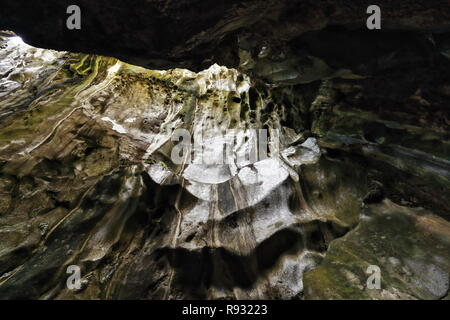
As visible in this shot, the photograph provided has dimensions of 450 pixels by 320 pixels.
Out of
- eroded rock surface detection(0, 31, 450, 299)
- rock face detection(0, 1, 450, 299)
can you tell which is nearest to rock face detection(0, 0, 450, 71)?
rock face detection(0, 1, 450, 299)

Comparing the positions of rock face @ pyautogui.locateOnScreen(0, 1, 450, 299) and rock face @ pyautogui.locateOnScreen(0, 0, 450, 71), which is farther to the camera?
rock face @ pyautogui.locateOnScreen(0, 1, 450, 299)

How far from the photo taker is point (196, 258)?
22.3ft

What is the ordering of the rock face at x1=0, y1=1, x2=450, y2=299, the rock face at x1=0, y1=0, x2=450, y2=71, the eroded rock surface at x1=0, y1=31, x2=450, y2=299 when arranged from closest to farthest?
1. the rock face at x1=0, y1=0, x2=450, y2=71
2. the rock face at x1=0, y1=1, x2=450, y2=299
3. the eroded rock surface at x1=0, y1=31, x2=450, y2=299

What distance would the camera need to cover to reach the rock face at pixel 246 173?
5809 mm

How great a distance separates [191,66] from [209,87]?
3432mm

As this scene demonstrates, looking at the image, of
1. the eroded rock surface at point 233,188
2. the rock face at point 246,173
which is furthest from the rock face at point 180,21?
the eroded rock surface at point 233,188

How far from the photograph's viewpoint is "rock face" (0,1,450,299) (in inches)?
229

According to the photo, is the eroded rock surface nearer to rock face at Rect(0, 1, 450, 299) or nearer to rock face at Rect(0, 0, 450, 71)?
rock face at Rect(0, 1, 450, 299)

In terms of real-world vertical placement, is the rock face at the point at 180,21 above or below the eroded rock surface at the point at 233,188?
above

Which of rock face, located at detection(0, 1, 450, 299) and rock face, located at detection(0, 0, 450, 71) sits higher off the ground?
rock face, located at detection(0, 0, 450, 71)

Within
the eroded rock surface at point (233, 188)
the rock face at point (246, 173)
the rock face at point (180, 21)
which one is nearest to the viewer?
the rock face at point (180, 21)

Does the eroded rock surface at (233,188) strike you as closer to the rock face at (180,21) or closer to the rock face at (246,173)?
the rock face at (246,173)

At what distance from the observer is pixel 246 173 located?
8.33 m
